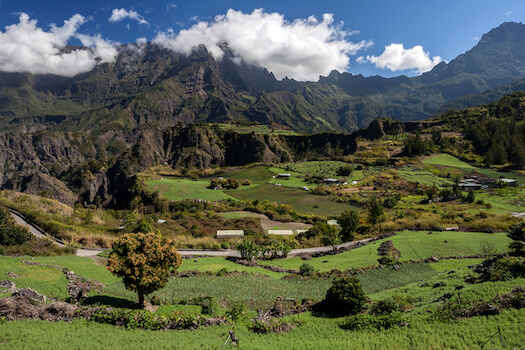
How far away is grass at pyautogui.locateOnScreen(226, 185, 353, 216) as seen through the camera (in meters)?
76.4

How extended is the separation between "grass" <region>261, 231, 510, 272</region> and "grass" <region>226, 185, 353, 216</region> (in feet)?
119

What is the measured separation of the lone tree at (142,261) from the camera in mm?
17391

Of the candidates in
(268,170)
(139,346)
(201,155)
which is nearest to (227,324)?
(139,346)

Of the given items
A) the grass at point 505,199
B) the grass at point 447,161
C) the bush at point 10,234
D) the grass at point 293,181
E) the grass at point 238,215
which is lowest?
the grass at point 238,215

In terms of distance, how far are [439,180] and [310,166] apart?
54.7 metres

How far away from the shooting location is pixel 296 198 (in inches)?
3497

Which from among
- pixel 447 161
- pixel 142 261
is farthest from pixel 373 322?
pixel 447 161

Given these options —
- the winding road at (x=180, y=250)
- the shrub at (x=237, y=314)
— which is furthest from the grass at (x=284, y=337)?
the winding road at (x=180, y=250)

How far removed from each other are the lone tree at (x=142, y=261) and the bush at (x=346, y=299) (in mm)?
11067

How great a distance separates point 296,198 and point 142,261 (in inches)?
2905

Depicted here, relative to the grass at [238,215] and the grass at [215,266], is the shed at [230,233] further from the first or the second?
the grass at [215,266]

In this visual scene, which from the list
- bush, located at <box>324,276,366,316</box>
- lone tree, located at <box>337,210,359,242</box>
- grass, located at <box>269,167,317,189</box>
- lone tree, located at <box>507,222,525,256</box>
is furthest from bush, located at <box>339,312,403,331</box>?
grass, located at <box>269,167,317,189</box>

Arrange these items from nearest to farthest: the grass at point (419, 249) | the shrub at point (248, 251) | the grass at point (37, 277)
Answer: the grass at point (37, 277), the grass at point (419, 249), the shrub at point (248, 251)

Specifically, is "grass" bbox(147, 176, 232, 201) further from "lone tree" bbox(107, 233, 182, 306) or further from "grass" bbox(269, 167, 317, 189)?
"lone tree" bbox(107, 233, 182, 306)
